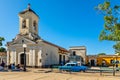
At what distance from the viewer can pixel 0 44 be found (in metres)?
53.1

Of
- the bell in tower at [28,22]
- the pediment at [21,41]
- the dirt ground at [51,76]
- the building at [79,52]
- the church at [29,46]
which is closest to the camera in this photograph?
the dirt ground at [51,76]

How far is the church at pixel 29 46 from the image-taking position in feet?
126

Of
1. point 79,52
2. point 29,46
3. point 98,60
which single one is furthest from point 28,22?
point 98,60

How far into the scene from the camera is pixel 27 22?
39.9 meters

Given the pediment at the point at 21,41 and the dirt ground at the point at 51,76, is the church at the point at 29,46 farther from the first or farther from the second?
the dirt ground at the point at 51,76

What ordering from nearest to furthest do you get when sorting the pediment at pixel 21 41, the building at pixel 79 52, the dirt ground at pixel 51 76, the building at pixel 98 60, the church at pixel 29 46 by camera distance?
the dirt ground at pixel 51 76
the church at pixel 29 46
the pediment at pixel 21 41
the building at pixel 79 52
the building at pixel 98 60

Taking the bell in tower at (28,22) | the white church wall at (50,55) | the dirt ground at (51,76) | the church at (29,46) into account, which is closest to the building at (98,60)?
the white church wall at (50,55)

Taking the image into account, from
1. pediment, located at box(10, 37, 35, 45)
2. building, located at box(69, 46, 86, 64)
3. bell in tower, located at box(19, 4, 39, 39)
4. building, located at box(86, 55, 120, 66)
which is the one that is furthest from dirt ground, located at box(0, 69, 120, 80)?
building, located at box(86, 55, 120, 66)

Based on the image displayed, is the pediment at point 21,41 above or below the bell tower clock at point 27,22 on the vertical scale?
below

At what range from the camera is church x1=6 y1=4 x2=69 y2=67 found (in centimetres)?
3844

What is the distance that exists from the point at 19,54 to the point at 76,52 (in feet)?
77.1

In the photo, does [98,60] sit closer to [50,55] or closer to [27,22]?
[50,55]

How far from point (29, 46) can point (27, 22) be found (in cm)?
430

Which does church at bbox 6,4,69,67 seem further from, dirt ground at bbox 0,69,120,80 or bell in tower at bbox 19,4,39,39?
dirt ground at bbox 0,69,120,80
